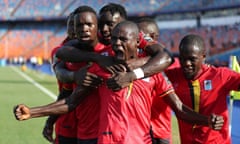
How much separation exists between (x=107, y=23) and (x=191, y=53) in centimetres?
71

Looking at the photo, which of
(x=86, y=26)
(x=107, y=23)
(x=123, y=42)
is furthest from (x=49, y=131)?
(x=123, y=42)

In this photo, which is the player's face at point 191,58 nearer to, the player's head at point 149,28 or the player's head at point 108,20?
the player's head at point 108,20

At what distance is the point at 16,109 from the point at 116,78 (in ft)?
2.23

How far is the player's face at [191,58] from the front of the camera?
3.83 meters

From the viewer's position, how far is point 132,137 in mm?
3164

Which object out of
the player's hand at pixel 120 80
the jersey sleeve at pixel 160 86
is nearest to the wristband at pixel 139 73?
the player's hand at pixel 120 80

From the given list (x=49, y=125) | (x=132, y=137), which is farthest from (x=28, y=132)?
(x=132, y=137)

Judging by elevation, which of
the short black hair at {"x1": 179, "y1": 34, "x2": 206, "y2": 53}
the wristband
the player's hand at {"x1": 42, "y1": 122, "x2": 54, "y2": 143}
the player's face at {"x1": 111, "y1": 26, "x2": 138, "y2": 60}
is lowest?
the player's hand at {"x1": 42, "y1": 122, "x2": 54, "y2": 143}

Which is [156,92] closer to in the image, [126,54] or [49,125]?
[126,54]

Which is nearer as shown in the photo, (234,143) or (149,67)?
(149,67)

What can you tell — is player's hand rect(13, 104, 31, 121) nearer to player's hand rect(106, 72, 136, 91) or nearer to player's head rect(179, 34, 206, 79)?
player's hand rect(106, 72, 136, 91)

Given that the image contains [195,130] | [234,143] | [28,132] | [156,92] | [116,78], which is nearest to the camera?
[116,78]

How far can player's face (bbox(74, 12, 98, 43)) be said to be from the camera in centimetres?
337

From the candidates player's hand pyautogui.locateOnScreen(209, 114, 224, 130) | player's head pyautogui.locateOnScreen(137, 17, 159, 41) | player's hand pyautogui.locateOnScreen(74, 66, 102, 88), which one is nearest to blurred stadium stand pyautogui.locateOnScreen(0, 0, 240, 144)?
player's head pyautogui.locateOnScreen(137, 17, 159, 41)
